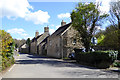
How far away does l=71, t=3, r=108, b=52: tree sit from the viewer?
925 inches

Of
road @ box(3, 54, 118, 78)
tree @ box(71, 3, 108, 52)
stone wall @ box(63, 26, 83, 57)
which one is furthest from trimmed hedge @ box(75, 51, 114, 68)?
stone wall @ box(63, 26, 83, 57)

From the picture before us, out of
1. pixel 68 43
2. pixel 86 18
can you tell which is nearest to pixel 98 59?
pixel 86 18

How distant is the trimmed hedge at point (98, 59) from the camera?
645 inches

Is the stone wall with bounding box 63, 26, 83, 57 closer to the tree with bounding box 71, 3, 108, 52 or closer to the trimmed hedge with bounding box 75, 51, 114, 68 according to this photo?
the tree with bounding box 71, 3, 108, 52

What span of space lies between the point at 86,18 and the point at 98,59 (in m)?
8.42

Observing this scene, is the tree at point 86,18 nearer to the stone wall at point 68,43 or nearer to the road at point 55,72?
the road at point 55,72

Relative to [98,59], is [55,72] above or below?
below

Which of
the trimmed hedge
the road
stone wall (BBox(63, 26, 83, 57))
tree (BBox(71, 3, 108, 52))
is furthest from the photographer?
stone wall (BBox(63, 26, 83, 57))

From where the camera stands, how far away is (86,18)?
23828 mm

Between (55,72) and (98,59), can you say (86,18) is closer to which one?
(98,59)

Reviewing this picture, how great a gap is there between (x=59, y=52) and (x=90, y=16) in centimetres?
1422

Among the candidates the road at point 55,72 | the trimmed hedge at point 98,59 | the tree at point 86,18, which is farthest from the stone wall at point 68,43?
the road at point 55,72

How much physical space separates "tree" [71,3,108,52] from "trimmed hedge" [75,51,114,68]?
13.7 feet

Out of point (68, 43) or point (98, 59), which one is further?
point (68, 43)
